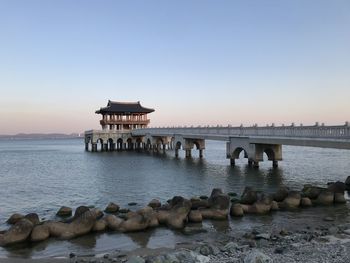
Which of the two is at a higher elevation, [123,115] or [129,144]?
[123,115]

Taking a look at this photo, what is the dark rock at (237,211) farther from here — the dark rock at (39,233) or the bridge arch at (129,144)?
the bridge arch at (129,144)

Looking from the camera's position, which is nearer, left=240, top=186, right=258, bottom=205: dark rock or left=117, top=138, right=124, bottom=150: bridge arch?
left=240, top=186, right=258, bottom=205: dark rock

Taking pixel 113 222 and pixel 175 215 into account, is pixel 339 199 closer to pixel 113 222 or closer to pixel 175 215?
pixel 175 215

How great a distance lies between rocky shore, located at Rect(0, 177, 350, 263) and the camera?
1208 centimetres

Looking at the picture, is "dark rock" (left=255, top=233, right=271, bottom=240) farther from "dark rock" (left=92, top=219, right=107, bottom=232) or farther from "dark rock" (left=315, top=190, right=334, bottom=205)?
"dark rock" (left=315, top=190, right=334, bottom=205)

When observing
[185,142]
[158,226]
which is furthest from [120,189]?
[185,142]

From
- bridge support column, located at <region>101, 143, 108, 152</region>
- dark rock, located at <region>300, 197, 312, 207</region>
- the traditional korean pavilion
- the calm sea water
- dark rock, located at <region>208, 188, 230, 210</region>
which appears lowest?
the calm sea water

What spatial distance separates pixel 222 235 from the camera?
50.8ft

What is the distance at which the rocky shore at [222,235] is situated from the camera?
39.6ft

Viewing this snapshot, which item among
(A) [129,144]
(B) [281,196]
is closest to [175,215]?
(B) [281,196]

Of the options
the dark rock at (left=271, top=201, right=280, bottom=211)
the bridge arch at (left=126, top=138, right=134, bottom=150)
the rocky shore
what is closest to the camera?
the rocky shore

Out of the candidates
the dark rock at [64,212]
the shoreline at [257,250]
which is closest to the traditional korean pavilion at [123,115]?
the dark rock at [64,212]

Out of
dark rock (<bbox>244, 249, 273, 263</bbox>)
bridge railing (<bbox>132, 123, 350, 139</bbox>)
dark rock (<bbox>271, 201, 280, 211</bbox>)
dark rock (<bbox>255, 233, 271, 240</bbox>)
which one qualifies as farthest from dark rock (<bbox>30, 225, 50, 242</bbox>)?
bridge railing (<bbox>132, 123, 350, 139</bbox>)

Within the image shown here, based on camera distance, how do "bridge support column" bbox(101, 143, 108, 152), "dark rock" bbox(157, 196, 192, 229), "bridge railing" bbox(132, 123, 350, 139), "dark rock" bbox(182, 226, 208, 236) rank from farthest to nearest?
"bridge support column" bbox(101, 143, 108, 152), "bridge railing" bbox(132, 123, 350, 139), "dark rock" bbox(157, 196, 192, 229), "dark rock" bbox(182, 226, 208, 236)
